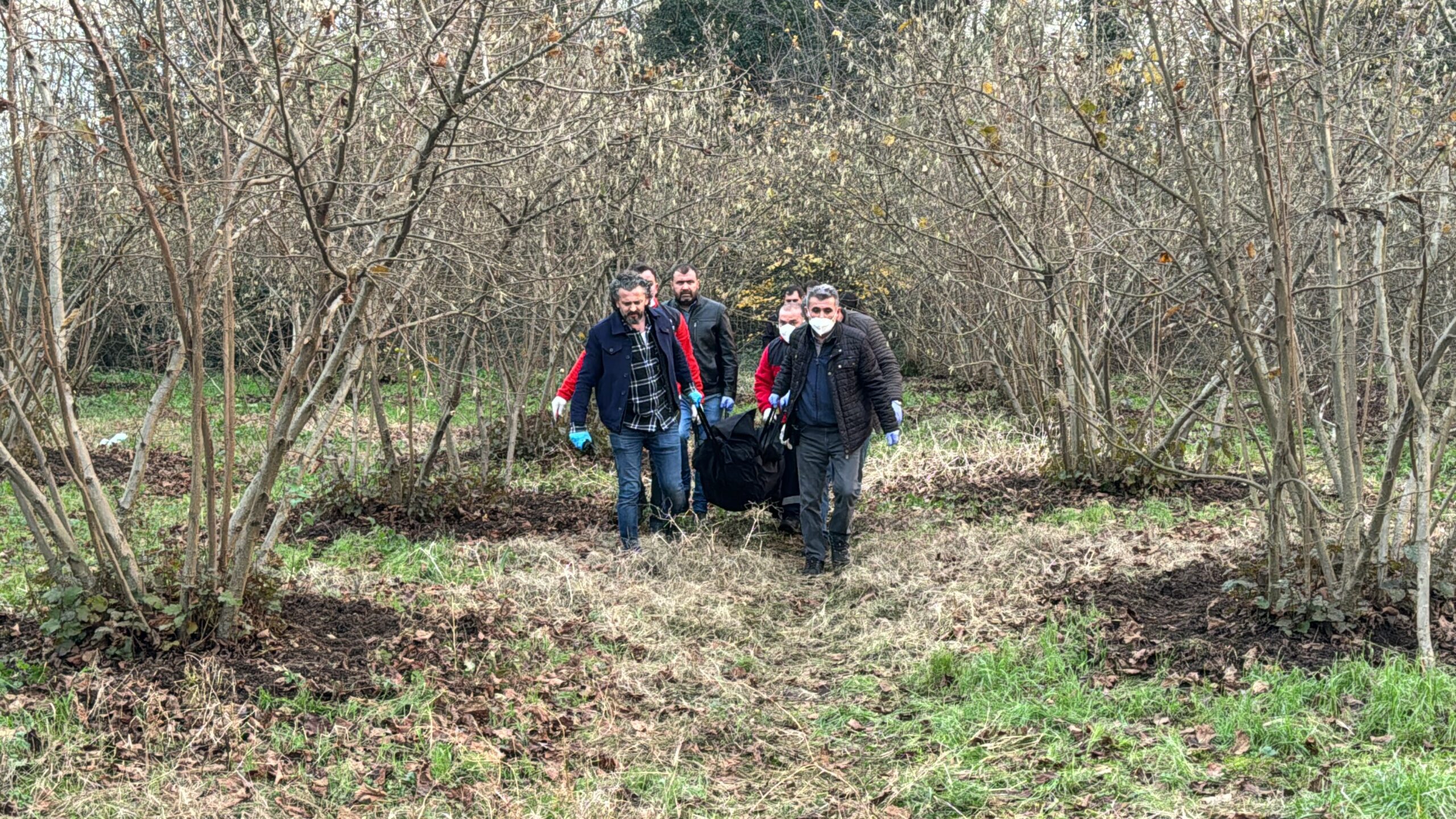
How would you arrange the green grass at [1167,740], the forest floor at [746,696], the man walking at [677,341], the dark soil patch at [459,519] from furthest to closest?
1. the dark soil patch at [459,519]
2. the man walking at [677,341]
3. the forest floor at [746,696]
4. the green grass at [1167,740]

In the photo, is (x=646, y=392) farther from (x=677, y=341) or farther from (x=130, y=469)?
(x=130, y=469)

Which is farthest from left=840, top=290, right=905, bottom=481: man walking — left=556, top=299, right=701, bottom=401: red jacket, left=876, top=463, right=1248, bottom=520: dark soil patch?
left=876, top=463, right=1248, bottom=520: dark soil patch

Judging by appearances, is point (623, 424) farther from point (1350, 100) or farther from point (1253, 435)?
point (1350, 100)

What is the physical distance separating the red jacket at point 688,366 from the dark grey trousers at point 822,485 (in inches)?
38.8

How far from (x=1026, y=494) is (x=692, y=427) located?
252 cm

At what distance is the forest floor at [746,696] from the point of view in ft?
13.4

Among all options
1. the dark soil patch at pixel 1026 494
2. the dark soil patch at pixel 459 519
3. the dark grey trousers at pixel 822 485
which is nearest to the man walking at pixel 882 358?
the dark grey trousers at pixel 822 485

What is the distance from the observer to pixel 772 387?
7.96m

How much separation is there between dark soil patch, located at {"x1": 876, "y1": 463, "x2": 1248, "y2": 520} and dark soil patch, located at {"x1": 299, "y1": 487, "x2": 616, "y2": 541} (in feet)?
8.08

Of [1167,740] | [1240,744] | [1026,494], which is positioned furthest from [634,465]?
[1240,744]

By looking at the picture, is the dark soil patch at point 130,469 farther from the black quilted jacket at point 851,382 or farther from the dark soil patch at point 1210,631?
the dark soil patch at point 1210,631

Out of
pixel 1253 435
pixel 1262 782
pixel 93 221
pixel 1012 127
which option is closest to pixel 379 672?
pixel 1262 782

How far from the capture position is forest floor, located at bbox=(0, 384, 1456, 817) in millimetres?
4098

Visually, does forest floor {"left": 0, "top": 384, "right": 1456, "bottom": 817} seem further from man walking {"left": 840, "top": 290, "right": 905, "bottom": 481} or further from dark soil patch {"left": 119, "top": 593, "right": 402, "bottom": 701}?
man walking {"left": 840, "top": 290, "right": 905, "bottom": 481}
